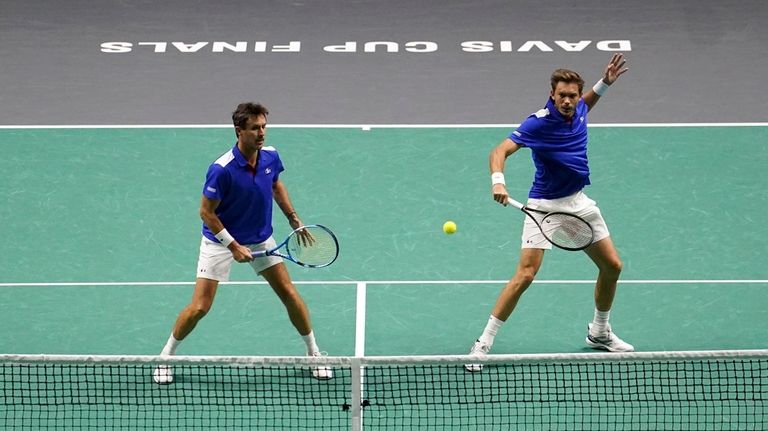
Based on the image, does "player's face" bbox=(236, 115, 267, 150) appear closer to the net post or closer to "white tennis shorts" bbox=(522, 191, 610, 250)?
"white tennis shorts" bbox=(522, 191, 610, 250)

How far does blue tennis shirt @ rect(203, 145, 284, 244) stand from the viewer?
927 centimetres

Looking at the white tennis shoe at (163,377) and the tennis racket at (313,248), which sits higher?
the tennis racket at (313,248)

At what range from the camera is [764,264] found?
12.0 metres

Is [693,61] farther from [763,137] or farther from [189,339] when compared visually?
[189,339]

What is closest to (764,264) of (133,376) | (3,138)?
(133,376)

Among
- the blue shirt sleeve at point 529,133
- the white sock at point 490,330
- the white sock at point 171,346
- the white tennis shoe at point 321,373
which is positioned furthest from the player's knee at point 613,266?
the white sock at point 171,346

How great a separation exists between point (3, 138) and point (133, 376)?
18.7ft

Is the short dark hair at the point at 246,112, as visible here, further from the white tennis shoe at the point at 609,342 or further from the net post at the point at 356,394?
the white tennis shoe at the point at 609,342

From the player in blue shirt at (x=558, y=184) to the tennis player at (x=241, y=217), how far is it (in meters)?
1.46

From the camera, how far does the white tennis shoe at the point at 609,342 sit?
10.3 meters

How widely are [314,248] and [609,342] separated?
2.41 m

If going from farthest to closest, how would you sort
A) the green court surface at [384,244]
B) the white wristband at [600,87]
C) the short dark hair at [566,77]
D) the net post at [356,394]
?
the green court surface at [384,244] < the white wristband at [600,87] < the short dark hair at [566,77] < the net post at [356,394]

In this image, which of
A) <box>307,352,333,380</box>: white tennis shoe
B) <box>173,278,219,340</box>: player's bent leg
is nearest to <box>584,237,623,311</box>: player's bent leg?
<box>307,352,333,380</box>: white tennis shoe

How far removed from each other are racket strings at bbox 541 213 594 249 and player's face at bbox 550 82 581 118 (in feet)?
2.44
